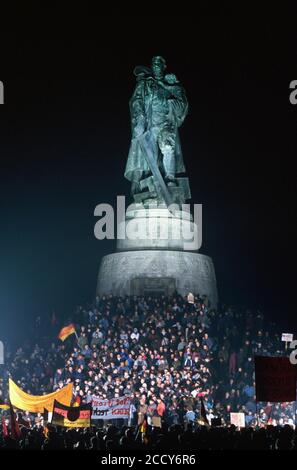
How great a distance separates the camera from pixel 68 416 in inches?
725

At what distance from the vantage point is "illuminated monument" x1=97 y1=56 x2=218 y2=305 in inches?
1484

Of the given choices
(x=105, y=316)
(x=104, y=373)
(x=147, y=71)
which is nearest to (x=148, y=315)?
(x=105, y=316)

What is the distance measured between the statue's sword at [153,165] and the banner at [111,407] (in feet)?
57.8

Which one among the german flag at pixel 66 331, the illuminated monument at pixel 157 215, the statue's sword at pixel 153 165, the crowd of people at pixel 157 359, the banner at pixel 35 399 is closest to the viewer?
A: the banner at pixel 35 399

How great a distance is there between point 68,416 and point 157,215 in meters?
20.9

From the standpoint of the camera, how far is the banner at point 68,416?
60.0ft

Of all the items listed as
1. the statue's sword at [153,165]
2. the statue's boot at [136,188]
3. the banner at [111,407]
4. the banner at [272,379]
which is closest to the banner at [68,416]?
the banner at [272,379]

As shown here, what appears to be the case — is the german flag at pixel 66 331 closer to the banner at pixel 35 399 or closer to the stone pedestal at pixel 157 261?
the stone pedestal at pixel 157 261

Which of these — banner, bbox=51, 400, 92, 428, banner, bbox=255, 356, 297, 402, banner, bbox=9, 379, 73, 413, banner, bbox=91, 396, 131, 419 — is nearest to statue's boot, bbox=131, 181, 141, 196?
banner, bbox=91, 396, 131, 419

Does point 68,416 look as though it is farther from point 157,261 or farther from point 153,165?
point 153,165

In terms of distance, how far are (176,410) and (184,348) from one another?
121 inches

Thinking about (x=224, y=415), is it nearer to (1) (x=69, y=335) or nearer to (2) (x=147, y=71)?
(1) (x=69, y=335)

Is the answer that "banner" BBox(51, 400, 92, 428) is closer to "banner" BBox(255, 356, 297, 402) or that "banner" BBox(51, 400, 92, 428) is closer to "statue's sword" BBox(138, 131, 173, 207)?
"banner" BBox(255, 356, 297, 402)

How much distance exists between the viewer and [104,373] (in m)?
28.2
